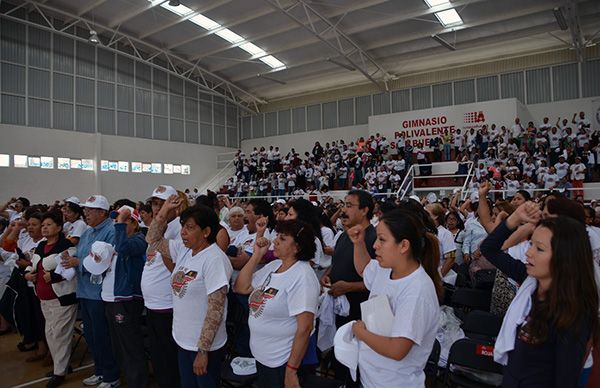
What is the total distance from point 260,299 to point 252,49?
1812 centimetres

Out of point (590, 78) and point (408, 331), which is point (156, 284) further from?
point (590, 78)

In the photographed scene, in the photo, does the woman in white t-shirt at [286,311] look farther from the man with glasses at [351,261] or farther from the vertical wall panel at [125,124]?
the vertical wall panel at [125,124]

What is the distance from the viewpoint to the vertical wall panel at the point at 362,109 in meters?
21.7

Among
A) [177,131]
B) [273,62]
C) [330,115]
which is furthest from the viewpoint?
[330,115]

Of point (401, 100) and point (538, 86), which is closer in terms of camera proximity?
point (538, 86)

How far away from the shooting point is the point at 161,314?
3.08 m

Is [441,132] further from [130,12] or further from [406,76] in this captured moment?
[130,12]

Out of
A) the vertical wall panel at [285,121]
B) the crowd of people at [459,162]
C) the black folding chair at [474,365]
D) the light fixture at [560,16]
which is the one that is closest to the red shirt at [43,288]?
the black folding chair at [474,365]

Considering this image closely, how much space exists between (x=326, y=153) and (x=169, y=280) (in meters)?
16.4

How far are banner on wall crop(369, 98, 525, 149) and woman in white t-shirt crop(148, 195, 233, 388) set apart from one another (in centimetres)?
1558

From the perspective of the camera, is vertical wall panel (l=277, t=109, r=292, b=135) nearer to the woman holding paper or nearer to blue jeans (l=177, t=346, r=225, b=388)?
the woman holding paper

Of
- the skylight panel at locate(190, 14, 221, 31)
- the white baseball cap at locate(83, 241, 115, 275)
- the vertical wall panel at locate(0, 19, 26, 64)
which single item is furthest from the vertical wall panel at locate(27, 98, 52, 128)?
the white baseball cap at locate(83, 241, 115, 275)

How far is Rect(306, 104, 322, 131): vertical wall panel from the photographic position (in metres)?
23.2

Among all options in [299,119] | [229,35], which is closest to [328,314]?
[229,35]
